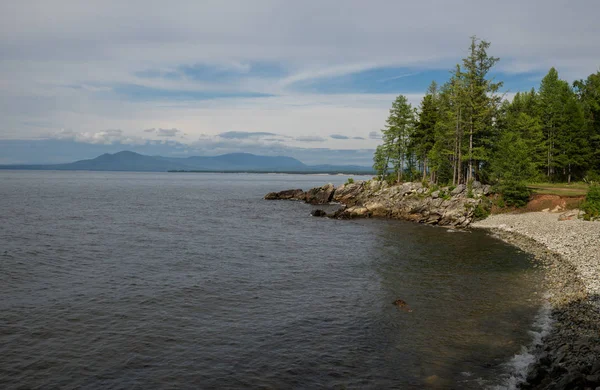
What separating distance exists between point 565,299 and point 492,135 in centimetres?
4959

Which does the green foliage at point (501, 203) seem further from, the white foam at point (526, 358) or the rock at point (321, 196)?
the rock at point (321, 196)

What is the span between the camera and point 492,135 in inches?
2692

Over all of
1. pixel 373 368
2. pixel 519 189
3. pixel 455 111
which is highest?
pixel 455 111

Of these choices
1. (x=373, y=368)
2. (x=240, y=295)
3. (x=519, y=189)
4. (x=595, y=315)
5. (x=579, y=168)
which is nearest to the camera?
(x=373, y=368)

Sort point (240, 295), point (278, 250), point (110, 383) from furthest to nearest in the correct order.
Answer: point (278, 250) → point (240, 295) → point (110, 383)

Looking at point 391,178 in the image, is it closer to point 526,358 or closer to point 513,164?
point 513,164

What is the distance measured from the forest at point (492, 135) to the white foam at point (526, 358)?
40.9 meters

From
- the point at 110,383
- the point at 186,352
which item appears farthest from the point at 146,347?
the point at 110,383

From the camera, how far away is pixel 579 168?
80.0 meters

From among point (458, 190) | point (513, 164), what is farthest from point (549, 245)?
point (458, 190)

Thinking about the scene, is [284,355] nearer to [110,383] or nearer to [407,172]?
[110,383]

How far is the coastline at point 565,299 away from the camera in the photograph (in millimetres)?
15961

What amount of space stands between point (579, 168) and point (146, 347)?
8811 centimetres

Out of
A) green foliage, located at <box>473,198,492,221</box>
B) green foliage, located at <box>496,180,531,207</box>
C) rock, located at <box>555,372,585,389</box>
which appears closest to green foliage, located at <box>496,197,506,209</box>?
green foliage, located at <box>496,180,531,207</box>
